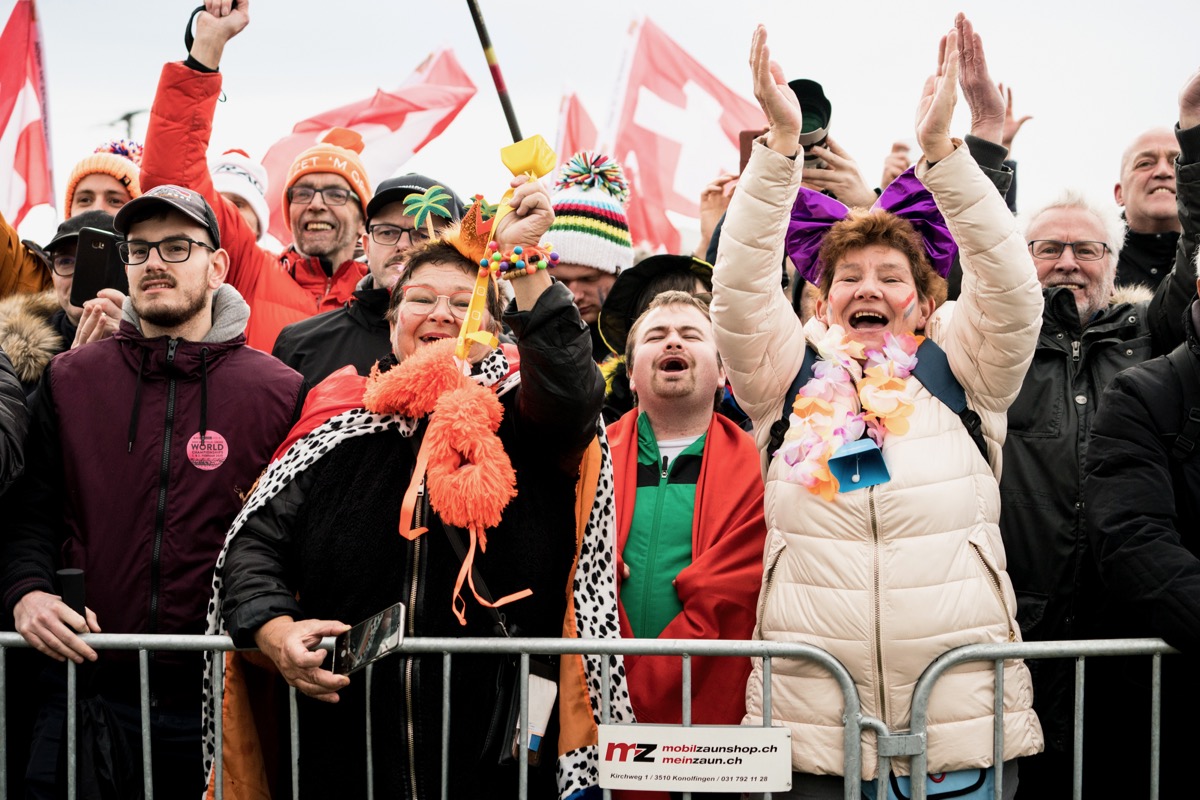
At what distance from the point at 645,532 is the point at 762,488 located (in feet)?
1.25

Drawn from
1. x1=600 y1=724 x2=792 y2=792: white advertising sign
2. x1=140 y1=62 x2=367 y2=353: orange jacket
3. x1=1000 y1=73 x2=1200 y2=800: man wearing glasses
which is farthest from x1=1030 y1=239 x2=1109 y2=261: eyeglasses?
x1=140 y1=62 x2=367 y2=353: orange jacket

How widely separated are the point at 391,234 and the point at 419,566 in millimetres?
2056

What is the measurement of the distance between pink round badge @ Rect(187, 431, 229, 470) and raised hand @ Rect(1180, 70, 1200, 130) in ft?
10.0

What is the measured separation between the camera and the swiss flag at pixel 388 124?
8.48 meters

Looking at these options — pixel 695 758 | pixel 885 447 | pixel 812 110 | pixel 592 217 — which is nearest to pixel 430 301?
pixel 885 447

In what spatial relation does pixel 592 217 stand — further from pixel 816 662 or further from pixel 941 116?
pixel 816 662

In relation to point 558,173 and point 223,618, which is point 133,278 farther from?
point 558,173

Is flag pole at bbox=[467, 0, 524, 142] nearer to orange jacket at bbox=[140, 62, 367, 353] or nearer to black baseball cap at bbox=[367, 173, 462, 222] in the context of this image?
black baseball cap at bbox=[367, 173, 462, 222]

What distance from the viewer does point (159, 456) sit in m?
3.38

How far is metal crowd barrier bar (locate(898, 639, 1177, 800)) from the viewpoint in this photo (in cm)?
286

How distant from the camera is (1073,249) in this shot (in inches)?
160

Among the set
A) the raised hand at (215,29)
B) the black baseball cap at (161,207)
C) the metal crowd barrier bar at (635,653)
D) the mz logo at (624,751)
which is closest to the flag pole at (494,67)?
→ the raised hand at (215,29)

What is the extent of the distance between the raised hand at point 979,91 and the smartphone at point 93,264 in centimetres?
293

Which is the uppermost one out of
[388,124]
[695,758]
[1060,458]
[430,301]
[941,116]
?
[388,124]
